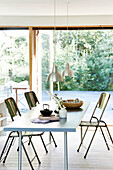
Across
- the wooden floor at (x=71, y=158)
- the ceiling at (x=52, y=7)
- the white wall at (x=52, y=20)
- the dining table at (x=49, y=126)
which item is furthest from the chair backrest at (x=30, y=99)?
the white wall at (x=52, y=20)

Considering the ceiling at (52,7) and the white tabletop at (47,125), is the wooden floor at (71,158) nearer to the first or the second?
the white tabletop at (47,125)

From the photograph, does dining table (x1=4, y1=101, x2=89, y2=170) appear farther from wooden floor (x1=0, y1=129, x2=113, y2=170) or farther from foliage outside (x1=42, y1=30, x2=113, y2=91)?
foliage outside (x1=42, y1=30, x2=113, y2=91)

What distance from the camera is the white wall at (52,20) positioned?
7.34 meters

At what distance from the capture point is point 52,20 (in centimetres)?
745

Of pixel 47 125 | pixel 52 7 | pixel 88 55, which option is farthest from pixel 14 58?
pixel 47 125

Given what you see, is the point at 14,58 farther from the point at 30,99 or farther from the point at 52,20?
the point at 30,99

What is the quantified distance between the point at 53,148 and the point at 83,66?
2.81 metres

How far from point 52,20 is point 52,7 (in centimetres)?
125

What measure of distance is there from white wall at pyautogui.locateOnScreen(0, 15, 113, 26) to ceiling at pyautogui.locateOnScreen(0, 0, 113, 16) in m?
0.29

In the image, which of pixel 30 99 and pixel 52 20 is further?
pixel 52 20

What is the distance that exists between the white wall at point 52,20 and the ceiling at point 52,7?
0.94 feet

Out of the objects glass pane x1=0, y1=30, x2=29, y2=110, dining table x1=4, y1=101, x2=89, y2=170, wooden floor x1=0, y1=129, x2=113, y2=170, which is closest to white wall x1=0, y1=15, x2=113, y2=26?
glass pane x1=0, y1=30, x2=29, y2=110

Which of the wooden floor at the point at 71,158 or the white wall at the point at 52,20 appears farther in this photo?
the white wall at the point at 52,20

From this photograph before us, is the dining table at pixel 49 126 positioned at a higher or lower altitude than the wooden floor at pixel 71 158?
higher
